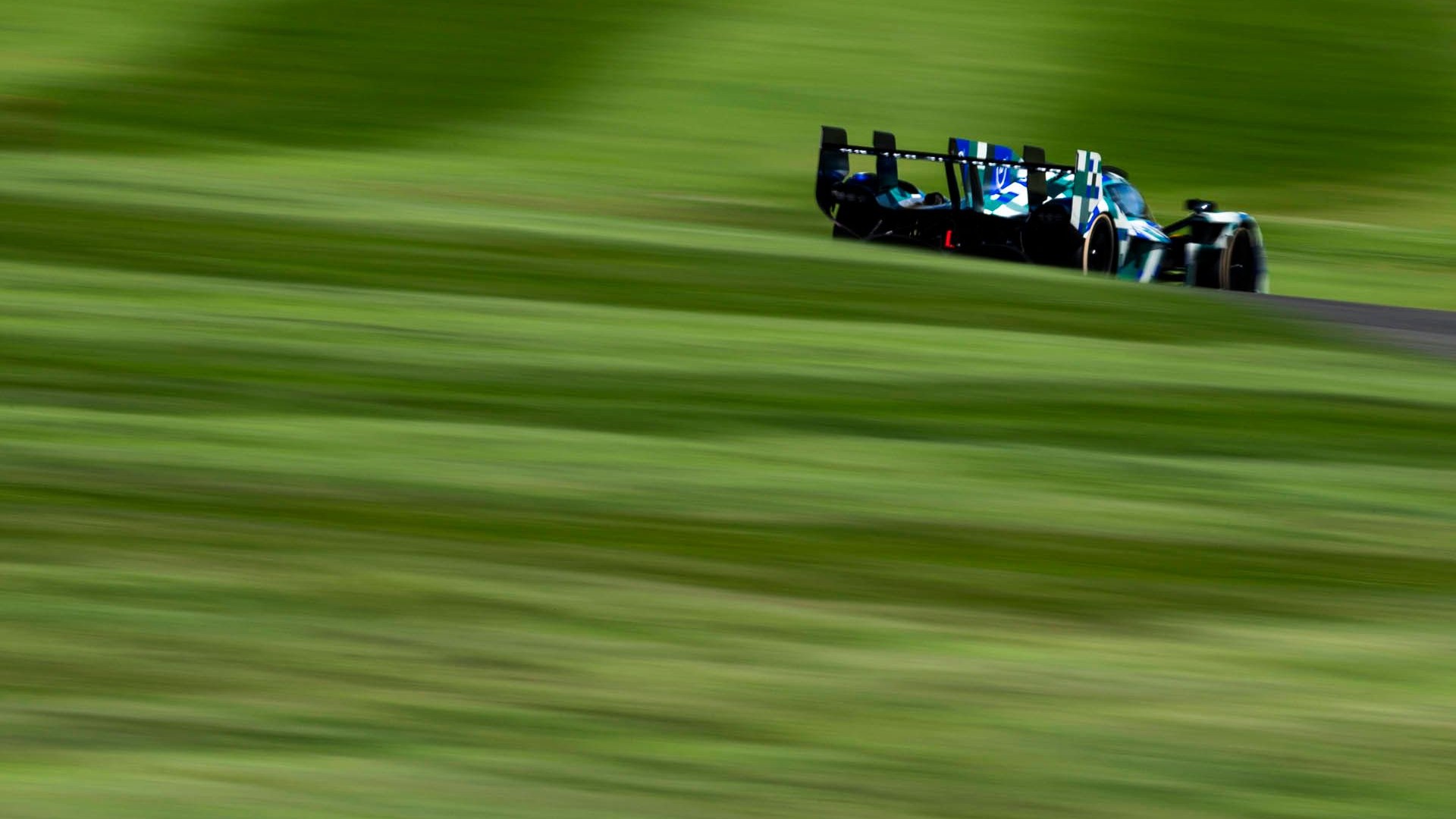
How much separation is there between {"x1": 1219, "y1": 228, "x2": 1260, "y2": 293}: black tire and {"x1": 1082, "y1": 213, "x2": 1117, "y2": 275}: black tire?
87 centimetres

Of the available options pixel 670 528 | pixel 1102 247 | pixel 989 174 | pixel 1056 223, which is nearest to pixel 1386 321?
pixel 1102 247

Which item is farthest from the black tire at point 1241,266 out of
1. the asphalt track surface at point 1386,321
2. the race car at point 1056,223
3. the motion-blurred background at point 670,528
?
the motion-blurred background at point 670,528

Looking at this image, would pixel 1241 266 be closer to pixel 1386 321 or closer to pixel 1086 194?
pixel 1086 194

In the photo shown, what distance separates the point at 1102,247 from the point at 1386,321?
2.60 meters

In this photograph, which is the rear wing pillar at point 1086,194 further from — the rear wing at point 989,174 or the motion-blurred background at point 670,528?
the motion-blurred background at point 670,528

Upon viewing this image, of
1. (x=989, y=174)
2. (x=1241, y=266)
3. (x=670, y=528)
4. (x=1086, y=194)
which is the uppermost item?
(x=989, y=174)

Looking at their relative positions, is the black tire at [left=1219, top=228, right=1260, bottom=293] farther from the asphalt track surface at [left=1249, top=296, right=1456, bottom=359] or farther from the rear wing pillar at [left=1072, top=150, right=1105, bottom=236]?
the asphalt track surface at [left=1249, top=296, right=1456, bottom=359]

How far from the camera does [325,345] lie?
7.70m

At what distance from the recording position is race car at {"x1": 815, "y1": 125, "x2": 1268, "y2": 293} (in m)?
13.4

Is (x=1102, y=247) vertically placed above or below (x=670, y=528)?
above

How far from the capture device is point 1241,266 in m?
14.0

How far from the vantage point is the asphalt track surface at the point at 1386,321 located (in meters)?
10.3

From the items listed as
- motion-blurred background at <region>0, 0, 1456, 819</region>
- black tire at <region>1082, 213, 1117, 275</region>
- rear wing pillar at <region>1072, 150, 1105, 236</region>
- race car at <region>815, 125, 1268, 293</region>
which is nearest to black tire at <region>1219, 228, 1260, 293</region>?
race car at <region>815, 125, 1268, 293</region>

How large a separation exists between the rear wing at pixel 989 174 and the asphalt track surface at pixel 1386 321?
6.31 ft
